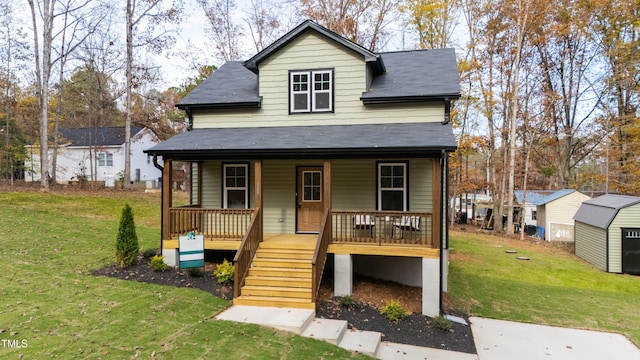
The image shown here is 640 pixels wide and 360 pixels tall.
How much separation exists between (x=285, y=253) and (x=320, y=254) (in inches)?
44.3

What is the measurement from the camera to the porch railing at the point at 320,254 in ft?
25.4

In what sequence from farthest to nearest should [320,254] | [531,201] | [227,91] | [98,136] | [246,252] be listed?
[98,136] < [531,201] < [227,91] < [246,252] < [320,254]

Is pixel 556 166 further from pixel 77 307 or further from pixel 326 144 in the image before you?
pixel 77 307

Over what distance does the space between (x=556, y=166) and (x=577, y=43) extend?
10.3m

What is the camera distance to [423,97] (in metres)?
10.1

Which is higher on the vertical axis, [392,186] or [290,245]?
[392,186]

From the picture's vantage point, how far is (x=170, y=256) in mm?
9711

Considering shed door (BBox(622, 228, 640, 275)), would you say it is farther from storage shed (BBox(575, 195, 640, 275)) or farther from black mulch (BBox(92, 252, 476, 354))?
black mulch (BBox(92, 252, 476, 354))

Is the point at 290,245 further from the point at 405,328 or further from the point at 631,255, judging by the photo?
the point at 631,255

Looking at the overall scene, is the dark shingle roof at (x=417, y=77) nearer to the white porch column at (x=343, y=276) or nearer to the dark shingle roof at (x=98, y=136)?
the white porch column at (x=343, y=276)

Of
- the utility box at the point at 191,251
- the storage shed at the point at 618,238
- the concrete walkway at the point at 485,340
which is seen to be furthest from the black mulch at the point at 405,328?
the storage shed at the point at 618,238

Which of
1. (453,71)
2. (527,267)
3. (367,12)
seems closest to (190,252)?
(453,71)

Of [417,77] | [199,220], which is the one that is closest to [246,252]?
[199,220]

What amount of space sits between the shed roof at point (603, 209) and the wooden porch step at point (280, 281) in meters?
14.3
